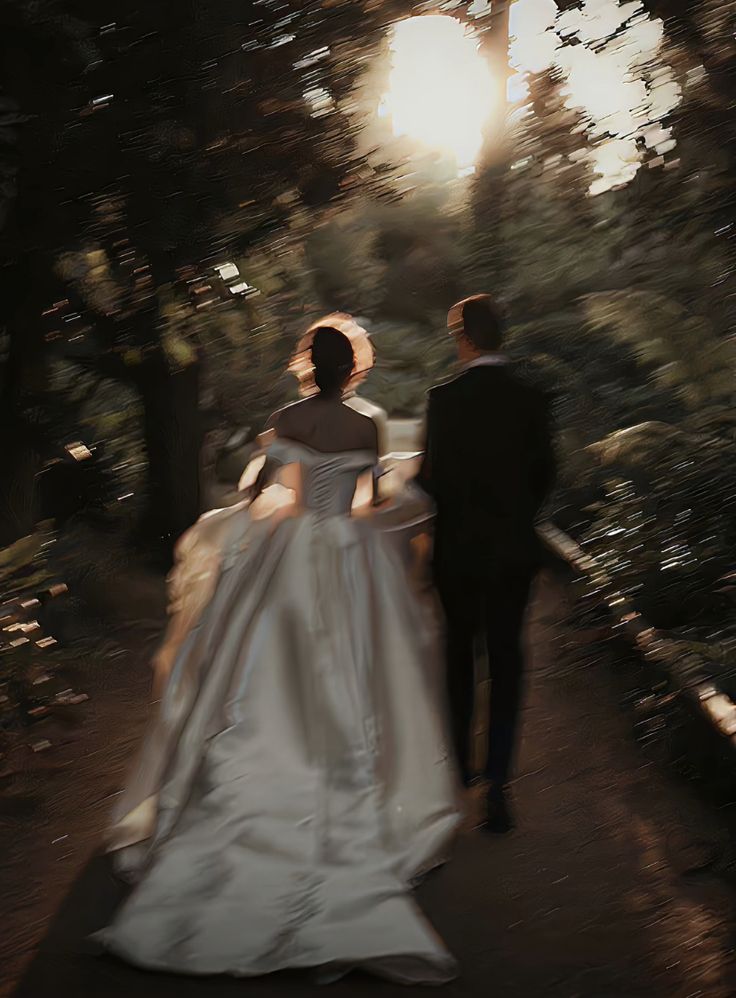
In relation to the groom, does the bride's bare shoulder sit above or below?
above

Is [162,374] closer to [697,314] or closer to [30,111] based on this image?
[30,111]

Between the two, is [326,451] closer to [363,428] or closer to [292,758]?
[363,428]

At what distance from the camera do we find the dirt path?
1.74m

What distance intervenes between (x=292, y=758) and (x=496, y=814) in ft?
2.05

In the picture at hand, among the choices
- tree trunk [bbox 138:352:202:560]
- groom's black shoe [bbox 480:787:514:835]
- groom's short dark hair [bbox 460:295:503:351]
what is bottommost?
groom's black shoe [bbox 480:787:514:835]

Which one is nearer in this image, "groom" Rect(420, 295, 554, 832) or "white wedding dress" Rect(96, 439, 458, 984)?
"white wedding dress" Rect(96, 439, 458, 984)

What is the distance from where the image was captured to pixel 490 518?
8.52 ft

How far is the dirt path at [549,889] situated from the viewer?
1743 mm

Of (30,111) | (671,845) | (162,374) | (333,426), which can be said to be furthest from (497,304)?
(162,374)

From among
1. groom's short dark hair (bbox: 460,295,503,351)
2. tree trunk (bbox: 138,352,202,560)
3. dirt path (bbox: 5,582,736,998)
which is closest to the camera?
dirt path (bbox: 5,582,736,998)

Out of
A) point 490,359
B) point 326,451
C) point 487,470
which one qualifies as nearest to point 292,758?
point 326,451

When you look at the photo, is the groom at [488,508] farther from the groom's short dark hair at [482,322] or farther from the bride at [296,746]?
the bride at [296,746]

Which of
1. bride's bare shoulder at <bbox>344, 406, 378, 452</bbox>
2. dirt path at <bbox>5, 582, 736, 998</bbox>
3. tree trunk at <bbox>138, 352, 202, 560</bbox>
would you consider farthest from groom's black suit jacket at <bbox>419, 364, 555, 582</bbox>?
tree trunk at <bbox>138, 352, 202, 560</bbox>

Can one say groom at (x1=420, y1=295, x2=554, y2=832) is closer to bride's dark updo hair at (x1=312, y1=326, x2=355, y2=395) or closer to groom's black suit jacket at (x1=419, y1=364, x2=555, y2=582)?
groom's black suit jacket at (x1=419, y1=364, x2=555, y2=582)
